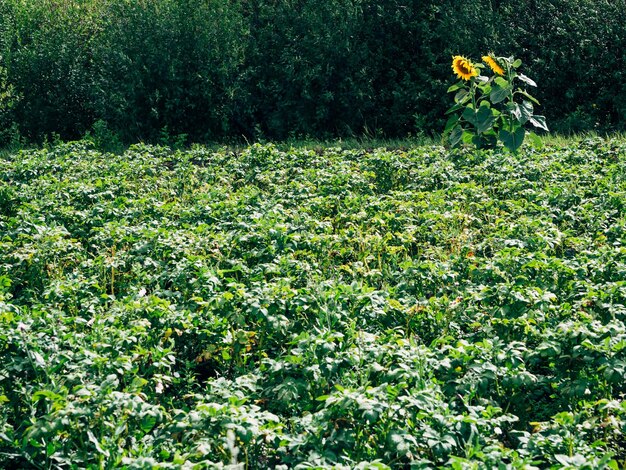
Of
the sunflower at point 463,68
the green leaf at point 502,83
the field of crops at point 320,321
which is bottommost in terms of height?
the field of crops at point 320,321

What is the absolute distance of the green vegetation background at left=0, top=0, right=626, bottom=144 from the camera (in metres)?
9.77

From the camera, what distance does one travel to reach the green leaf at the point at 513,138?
7621 millimetres

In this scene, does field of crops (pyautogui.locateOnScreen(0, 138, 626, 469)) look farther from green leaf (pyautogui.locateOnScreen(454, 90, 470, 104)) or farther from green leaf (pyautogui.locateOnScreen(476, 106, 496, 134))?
green leaf (pyautogui.locateOnScreen(454, 90, 470, 104))

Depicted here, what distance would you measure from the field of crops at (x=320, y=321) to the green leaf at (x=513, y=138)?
58 centimetres

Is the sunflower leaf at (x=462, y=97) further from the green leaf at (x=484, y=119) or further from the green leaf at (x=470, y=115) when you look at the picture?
the green leaf at (x=484, y=119)

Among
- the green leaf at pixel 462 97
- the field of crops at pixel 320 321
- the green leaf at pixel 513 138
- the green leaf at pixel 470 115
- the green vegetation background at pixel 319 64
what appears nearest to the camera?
the field of crops at pixel 320 321

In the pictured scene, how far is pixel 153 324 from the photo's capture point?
4.07m

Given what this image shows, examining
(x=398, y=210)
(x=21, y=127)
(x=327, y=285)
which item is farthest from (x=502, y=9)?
(x=327, y=285)

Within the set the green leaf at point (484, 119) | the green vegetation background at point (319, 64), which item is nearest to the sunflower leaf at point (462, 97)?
the green leaf at point (484, 119)

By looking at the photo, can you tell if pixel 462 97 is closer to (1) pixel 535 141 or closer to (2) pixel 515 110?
(2) pixel 515 110

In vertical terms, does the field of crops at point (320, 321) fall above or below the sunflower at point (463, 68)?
below

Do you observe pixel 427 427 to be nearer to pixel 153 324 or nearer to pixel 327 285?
pixel 327 285

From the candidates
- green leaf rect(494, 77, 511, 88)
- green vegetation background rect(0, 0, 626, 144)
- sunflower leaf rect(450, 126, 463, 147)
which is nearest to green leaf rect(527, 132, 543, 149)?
green leaf rect(494, 77, 511, 88)

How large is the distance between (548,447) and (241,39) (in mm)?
7840
